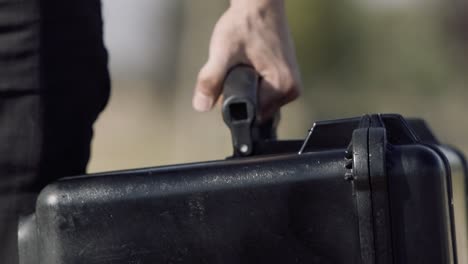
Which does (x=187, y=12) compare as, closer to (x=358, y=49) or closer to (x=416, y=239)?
(x=358, y=49)

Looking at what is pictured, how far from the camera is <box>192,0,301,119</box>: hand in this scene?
6.49 feet

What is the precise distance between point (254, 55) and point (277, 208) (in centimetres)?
Result: 58

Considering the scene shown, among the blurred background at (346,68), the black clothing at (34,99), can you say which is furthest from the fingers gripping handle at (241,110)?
the blurred background at (346,68)

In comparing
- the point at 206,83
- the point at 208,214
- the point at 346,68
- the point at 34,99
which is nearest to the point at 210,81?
the point at 206,83

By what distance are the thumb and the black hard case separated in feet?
1.26

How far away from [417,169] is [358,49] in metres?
23.8

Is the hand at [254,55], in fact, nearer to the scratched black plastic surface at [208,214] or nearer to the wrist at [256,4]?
the wrist at [256,4]

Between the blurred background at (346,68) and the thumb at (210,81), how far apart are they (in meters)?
16.4

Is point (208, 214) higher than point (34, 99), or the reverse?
point (34, 99)

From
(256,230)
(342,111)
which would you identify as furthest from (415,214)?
(342,111)

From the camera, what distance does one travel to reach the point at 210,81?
1.98 m

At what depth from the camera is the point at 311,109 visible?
22531 mm

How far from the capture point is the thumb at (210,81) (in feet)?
6.46

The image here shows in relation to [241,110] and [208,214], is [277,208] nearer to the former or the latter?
[208,214]
